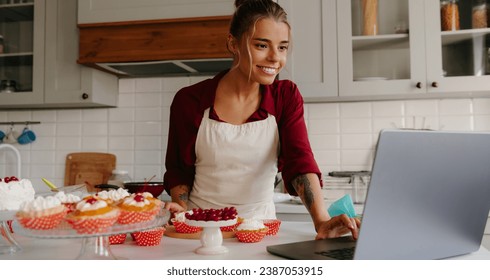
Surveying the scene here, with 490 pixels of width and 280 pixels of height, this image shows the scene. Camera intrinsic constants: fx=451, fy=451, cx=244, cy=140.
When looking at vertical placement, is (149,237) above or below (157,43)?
below

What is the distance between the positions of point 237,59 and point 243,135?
249 mm

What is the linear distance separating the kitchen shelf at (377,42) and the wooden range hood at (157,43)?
2.18 feet

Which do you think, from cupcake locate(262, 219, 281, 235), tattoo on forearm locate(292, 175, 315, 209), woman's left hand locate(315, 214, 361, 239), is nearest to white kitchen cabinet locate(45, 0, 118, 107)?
tattoo on forearm locate(292, 175, 315, 209)

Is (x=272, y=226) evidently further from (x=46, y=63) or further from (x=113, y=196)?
(x=46, y=63)

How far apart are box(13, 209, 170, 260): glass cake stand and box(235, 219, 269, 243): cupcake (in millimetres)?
200

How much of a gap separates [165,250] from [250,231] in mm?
192

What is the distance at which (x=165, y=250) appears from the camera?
95 cm

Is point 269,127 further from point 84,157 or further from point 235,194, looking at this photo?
point 84,157

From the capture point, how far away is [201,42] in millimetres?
2252

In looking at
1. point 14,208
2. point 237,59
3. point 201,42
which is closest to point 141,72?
point 201,42

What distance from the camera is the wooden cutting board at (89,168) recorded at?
107 inches

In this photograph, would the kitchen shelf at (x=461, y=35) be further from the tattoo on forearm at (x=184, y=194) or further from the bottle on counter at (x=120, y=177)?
the bottle on counter at (x=120, y=177)


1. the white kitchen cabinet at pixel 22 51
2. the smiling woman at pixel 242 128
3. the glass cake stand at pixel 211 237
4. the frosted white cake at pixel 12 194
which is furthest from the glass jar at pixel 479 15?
the white kitchen cabinet at pixel 22 51

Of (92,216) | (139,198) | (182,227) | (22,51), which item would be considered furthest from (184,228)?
(22,51)
